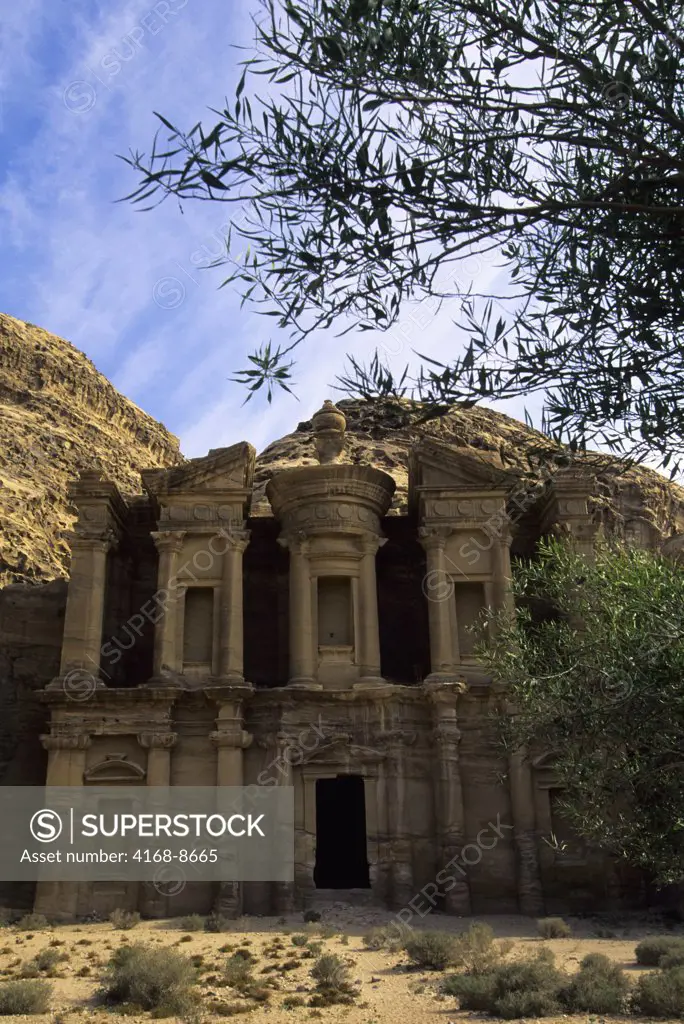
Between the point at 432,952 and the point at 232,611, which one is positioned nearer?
the point at 432,952

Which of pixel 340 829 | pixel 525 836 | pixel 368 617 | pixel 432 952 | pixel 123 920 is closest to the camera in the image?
pixel 432 952

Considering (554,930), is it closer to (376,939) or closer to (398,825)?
(376,939)

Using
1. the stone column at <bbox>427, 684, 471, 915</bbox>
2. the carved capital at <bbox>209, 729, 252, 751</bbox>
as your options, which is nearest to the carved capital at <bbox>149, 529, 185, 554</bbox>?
the carved capital at <bbox>209, 729, 252, 751</bbox>

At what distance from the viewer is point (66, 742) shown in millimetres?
23938

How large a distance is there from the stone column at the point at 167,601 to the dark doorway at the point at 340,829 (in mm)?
7442

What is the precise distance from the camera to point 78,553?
1040 inches

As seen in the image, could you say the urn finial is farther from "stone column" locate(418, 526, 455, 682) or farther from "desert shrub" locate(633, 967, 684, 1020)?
"desert shrub" locate(633, 967, 684, 1020)

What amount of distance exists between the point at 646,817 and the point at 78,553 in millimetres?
17333

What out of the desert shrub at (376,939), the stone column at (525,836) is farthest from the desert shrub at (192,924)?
the stone column at (525,836)

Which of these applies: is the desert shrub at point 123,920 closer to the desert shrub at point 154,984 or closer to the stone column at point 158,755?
the stone column at point 158,755

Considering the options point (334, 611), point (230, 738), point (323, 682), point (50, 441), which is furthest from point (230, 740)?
point (50, 441)

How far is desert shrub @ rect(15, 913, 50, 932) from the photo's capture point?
Answer: 21.0 m

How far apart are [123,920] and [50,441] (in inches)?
1361

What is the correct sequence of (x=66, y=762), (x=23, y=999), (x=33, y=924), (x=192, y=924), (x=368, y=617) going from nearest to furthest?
(x=23, y=999), (x=192, y=924), (x=33, y=924), (x=66, y=762), (x=368, y=617)
